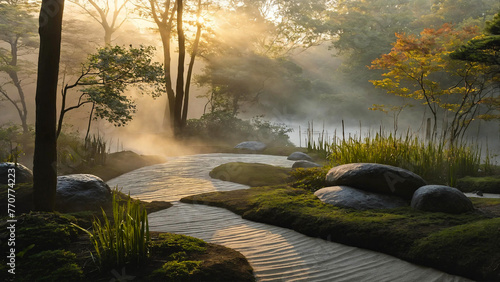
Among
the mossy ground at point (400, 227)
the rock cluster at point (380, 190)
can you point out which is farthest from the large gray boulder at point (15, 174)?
the rock cluster at point (380, 190)

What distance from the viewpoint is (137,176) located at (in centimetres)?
789

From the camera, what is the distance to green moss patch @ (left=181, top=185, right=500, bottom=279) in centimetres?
303

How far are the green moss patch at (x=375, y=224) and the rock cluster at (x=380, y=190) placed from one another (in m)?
0.19

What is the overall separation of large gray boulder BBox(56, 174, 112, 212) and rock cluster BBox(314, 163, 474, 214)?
2933 millimetres

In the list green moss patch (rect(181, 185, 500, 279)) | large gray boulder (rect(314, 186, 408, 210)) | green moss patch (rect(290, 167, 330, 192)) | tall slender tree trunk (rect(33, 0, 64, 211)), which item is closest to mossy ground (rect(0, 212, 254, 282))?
tall slender tree trunk (rect(33, 0, 64, 211))

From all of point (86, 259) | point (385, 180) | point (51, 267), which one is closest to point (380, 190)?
point (385, 180)

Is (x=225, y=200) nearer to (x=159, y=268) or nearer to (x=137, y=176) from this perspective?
(x=159, y=268)

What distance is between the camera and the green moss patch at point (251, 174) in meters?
7.05

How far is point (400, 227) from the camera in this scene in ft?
11.9

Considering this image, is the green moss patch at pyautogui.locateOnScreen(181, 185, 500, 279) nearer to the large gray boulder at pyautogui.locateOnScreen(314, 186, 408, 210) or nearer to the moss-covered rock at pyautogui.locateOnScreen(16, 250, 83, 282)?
the large gray boulder at pyautogui.locateOnScreen(314, 186, 408, 210)

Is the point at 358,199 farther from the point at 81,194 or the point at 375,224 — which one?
the point at 81,194

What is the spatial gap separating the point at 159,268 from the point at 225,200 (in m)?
2.65

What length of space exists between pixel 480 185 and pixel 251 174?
12.9ft

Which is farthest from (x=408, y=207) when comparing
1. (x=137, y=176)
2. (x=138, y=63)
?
(x=137, y=176)
